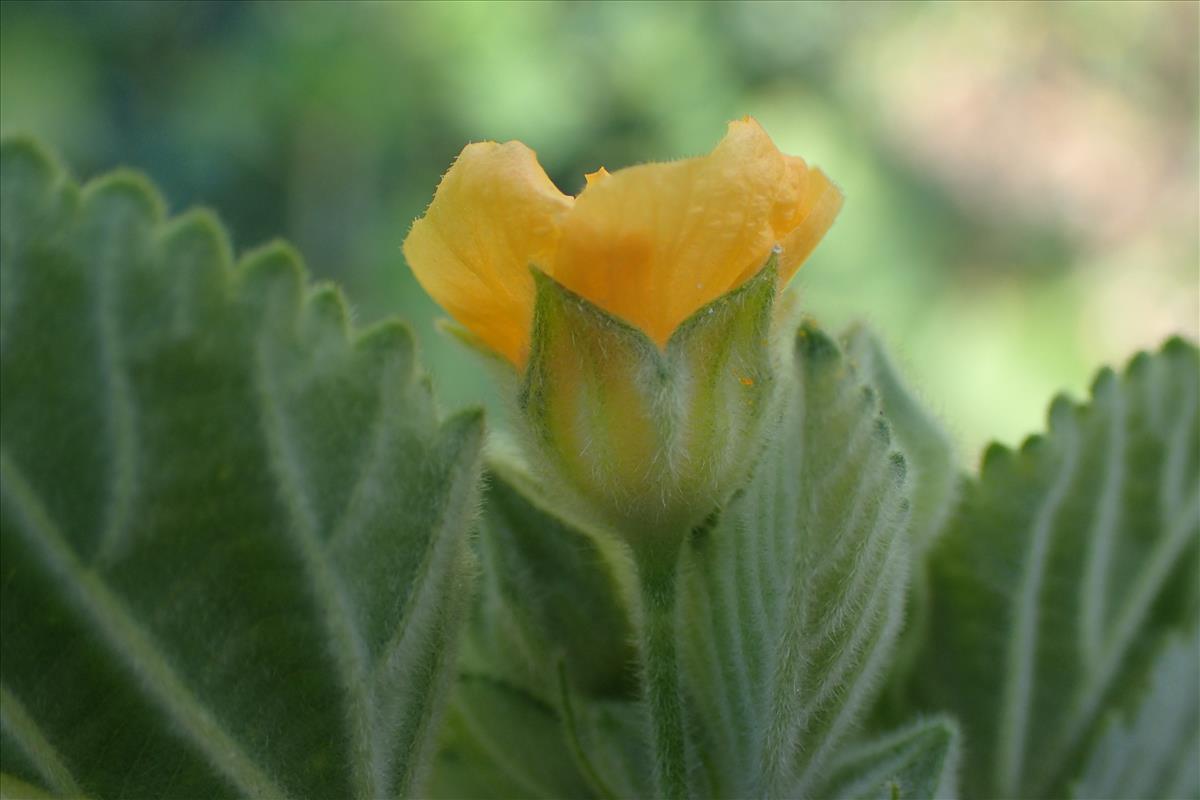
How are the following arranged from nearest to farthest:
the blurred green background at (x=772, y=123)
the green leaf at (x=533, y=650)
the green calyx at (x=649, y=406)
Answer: the green calyx at (x=649, y=406)
the green leaf at (x=533, y=650)
the blurred green background at (x=772, y=123)

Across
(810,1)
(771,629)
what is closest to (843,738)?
(771,629)

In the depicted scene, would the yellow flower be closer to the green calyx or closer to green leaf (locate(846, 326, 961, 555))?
the green calyx

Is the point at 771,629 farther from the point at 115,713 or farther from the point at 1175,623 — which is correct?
the point at 1175,623

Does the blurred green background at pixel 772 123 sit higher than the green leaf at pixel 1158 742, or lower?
higher

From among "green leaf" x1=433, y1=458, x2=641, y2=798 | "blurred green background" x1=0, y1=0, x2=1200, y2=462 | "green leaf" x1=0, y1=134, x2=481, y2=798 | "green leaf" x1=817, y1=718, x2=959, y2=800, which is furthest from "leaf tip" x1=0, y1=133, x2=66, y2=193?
"blurred green background" x1=0, y1=0, x2=1200, y2=462

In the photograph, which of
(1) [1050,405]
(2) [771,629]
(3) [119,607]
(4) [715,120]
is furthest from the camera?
(4) [715,120]

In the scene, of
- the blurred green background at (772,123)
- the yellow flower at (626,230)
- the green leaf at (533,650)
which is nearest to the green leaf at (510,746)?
the green leaf at (533,650)

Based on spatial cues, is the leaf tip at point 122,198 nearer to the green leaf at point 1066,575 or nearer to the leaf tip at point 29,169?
the leaf tip at point 29,169
